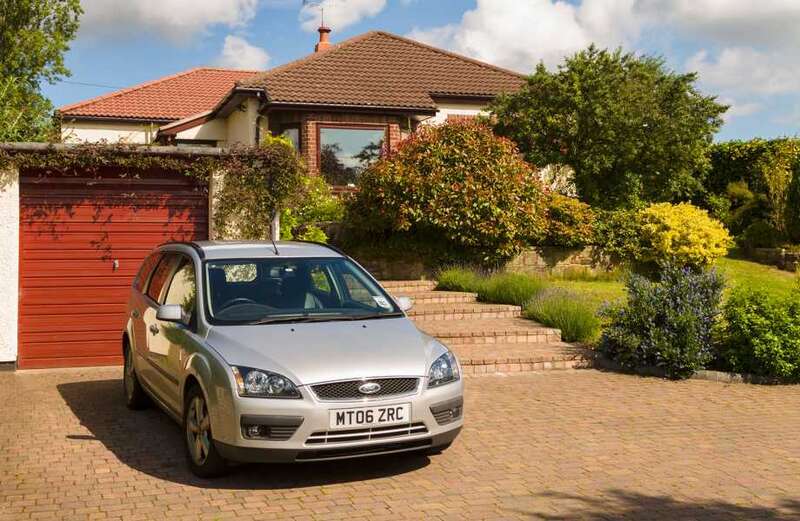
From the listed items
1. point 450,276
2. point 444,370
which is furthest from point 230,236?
point 444,370

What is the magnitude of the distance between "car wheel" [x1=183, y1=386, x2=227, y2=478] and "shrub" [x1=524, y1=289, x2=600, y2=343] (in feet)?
23.3

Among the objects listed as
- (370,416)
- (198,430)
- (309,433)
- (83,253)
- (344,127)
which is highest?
(344,127)

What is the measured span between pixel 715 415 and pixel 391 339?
404cm

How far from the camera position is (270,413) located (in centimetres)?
600

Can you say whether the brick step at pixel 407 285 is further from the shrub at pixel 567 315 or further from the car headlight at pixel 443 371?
the car headlight at pixel 443 371

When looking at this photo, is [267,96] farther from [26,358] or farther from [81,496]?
[81,496]

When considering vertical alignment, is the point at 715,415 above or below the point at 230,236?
below

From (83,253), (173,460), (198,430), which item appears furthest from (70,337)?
(198,430)

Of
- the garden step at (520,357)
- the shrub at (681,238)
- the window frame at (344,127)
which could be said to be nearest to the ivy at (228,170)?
the garden step at (520,357)

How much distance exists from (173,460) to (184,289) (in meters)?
1.48

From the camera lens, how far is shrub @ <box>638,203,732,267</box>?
17156 millimetres

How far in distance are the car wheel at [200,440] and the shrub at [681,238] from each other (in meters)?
12.3

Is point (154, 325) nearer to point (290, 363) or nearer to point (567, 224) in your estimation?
point (290, 363)

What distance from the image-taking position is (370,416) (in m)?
6.11
